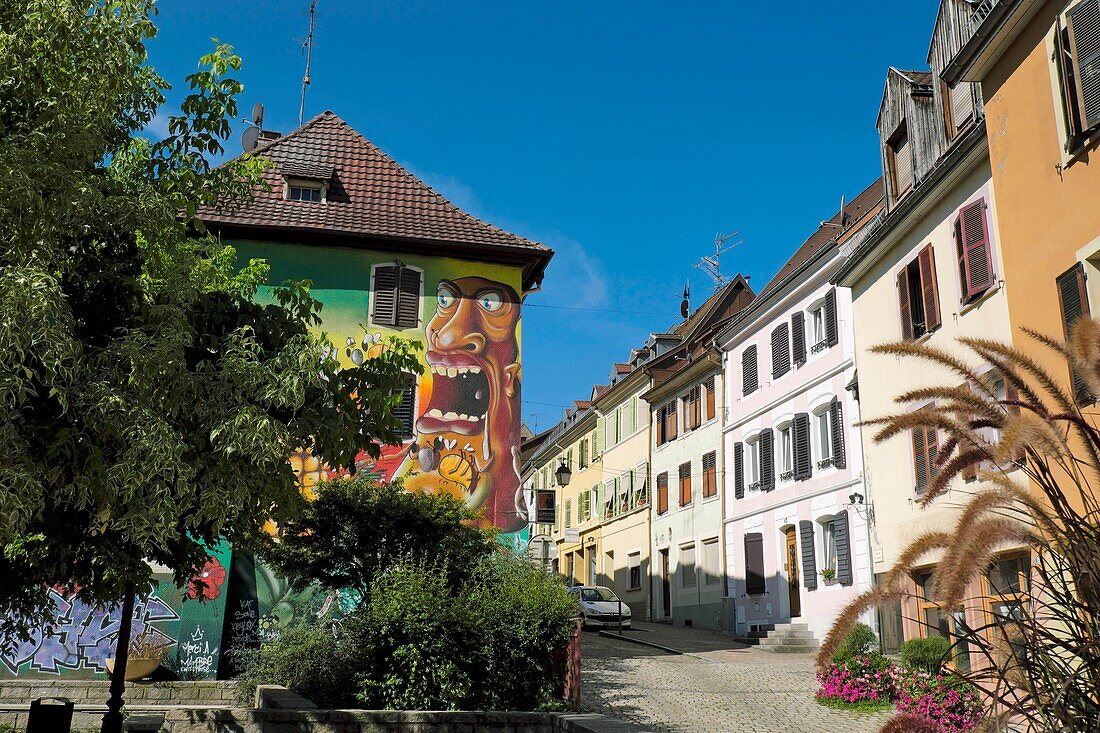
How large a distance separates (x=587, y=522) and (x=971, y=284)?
3124 cm

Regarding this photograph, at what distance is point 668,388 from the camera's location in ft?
119

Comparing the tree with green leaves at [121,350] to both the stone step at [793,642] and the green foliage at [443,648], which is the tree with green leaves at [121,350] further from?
the stone step at [793,642]

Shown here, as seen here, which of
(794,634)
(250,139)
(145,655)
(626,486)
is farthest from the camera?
(626,486)

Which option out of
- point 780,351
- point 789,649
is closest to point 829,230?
point 780,351

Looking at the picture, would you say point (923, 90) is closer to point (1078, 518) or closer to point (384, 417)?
point (384, 417)

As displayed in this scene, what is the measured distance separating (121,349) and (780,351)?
22.6 metres

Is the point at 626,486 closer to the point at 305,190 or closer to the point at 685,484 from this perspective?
the point at 685,484

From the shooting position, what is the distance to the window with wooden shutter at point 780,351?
2734 cm

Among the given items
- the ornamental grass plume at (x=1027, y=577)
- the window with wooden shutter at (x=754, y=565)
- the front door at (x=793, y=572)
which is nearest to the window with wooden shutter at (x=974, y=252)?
the front door at (x=793, y=572)

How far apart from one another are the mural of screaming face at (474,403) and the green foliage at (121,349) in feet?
35.8

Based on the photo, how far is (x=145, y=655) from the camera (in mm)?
18219

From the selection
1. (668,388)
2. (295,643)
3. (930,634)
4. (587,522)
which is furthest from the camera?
(587,522)

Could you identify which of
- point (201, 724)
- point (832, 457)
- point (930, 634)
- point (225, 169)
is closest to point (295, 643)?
point (201, 724)

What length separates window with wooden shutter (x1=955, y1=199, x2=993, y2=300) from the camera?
50.7 ft
